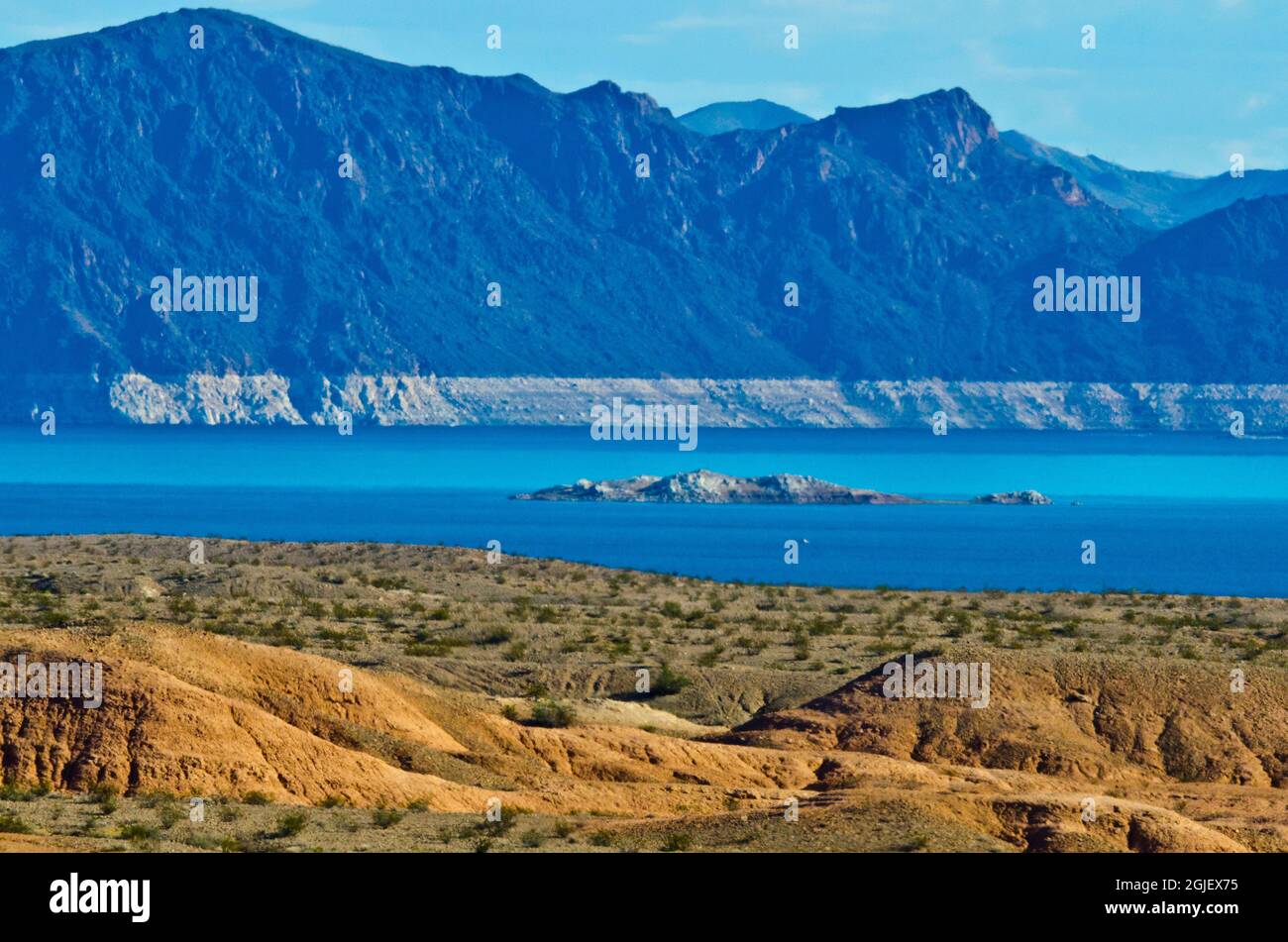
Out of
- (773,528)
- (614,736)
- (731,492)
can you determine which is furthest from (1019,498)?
(614,736)

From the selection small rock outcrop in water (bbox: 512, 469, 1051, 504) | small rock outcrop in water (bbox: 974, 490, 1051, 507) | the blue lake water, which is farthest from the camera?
small rock outcrop in water (bbox: 512, 469, 1051, 504)

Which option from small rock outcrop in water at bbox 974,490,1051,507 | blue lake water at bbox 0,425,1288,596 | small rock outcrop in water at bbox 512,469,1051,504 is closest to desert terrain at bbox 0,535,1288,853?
blue lake water at bbox 0,425,1288,596

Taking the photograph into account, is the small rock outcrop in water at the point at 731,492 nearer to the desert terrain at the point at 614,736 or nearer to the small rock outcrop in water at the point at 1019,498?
the small rock outcrop in water at the point at 1019,498

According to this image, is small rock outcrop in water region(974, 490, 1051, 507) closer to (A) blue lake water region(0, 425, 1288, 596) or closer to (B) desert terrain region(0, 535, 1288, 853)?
(A) blue lake water region(0, 425, 1288, 596)

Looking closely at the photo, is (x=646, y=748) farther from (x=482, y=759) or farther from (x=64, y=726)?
(x=64, y=726)

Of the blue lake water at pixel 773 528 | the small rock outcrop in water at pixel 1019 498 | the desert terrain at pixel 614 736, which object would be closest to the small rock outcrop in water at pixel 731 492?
the small rock outcrop in water at pixel 1019 498

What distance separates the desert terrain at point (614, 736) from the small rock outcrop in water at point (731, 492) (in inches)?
4110

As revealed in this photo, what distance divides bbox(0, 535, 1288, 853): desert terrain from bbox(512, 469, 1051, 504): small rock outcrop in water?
104401 millimetres

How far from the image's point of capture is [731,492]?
557 ft

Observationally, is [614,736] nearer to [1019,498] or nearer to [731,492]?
[731,492]

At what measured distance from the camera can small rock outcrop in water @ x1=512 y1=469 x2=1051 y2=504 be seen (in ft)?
552

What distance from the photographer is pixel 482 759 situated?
33.9m
